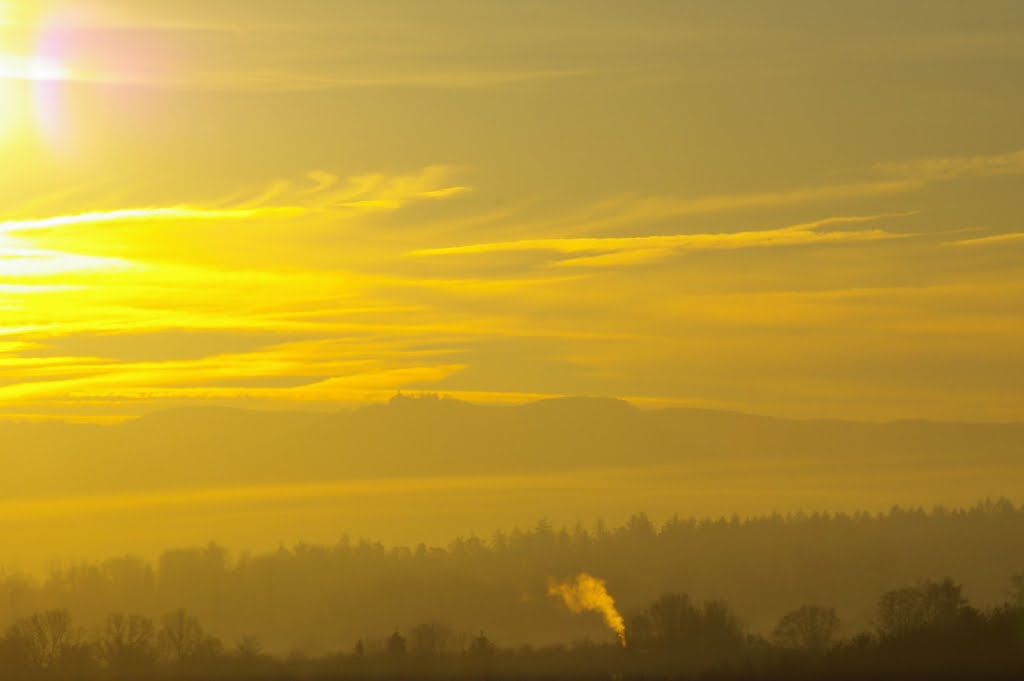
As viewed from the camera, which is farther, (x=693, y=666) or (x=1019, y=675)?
(x=693, y=666)

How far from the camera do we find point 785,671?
186m

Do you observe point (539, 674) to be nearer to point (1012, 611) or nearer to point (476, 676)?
point (476, 676)

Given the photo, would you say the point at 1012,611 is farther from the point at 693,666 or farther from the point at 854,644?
the point at 693,666

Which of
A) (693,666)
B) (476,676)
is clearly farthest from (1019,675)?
(476,676)

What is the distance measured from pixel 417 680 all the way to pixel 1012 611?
5699 cm

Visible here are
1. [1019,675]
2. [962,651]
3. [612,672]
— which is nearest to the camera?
[1019,675]

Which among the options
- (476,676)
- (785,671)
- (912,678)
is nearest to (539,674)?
(476,676)

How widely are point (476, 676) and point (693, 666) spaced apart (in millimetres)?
20887

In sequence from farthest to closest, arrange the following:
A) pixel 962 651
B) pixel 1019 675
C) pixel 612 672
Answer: pixel 612 672
pixel 962 651
pixel 1019 675

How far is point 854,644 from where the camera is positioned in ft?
641

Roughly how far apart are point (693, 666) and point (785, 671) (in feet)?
48.3

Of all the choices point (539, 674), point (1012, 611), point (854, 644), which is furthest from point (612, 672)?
point (1012, 611)

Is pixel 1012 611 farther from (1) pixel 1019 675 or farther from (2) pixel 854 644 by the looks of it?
(1) pixel 1019 675

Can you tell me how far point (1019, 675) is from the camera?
166625mm
